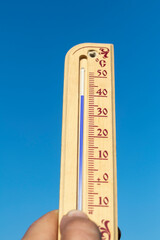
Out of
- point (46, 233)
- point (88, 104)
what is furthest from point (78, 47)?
point (46, 233)

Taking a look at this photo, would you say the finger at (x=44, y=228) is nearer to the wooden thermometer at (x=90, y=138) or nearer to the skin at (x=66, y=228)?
the skin at (x=66, y=228)

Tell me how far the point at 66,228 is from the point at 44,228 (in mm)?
508

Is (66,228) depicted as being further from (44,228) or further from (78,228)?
(44,228)

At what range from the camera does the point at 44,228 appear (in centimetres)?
230

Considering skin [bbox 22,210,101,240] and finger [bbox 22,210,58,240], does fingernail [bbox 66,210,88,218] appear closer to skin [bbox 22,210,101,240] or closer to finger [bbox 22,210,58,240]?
skin [bbox 22,210,101,240]

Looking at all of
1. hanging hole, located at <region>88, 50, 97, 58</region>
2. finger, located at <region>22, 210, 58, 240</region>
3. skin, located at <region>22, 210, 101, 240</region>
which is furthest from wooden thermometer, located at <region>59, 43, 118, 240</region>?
finger, located at <region>22, 210, 58, 240</region>

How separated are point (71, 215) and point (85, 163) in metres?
0.38

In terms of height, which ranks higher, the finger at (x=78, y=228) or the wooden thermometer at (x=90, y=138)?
the wooden thermometer at (x=90, y=138)

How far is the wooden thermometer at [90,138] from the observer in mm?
2137

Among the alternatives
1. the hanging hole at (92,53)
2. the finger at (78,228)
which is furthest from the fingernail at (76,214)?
the hanging hole at (92,53)

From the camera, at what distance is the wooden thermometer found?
2.14 meters

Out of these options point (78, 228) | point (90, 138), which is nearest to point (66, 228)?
point (78, 228)

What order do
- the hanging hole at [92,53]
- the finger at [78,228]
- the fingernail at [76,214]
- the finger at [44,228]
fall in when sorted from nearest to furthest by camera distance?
the finger at [78,228], the fingernail at [76,214], the finger at [44,228], the hanging hole at [92,53]

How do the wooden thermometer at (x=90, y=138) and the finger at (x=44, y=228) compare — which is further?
the finger at (x=44, y=228)
